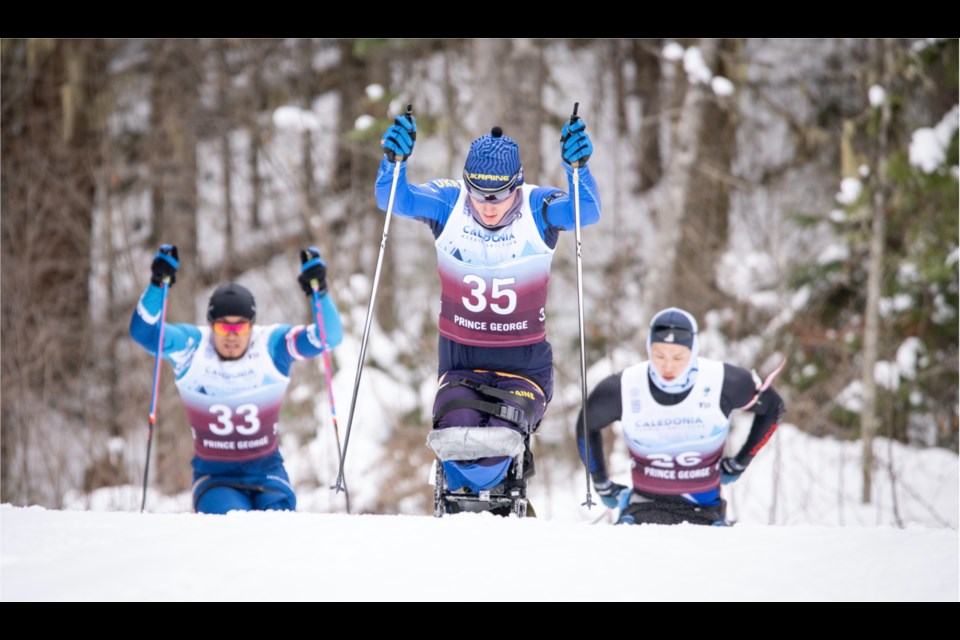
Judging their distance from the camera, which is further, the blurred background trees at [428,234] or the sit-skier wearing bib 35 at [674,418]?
the blurred background trees at [428,234]

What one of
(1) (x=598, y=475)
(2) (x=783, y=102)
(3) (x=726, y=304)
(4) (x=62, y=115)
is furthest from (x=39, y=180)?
(2) (x=783, y=102)

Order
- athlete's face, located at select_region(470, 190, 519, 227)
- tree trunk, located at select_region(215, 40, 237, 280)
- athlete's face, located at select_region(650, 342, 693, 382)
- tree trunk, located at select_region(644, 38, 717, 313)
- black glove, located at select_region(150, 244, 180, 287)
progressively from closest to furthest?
1. athlete's face, located at select_region(470, 190, 519, 227)
2. athlete's face, located at select_region(650, 342, 693, 382)
3. black glove, located at select_region(150, 244, 180, 287)
4. tree trunk, located at select_region(644, 38, 717, 313)
5. tree trunk, located at select_region(215, 40, 237, 280)

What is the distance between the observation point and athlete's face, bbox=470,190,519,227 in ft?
15.0

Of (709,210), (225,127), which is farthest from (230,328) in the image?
(225,127)

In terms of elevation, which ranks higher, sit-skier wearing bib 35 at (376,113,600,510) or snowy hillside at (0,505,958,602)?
sit-skier wearing bib 35 at (376,113,600,510)

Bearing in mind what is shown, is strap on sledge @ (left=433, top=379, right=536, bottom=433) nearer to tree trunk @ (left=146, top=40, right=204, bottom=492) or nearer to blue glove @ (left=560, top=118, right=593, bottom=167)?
blue glove @ (left=560, top=118, right=593, bottom=167)

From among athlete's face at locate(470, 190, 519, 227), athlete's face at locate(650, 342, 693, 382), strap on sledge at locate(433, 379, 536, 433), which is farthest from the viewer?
athlete's face at locate(650, 342, 693, 382)

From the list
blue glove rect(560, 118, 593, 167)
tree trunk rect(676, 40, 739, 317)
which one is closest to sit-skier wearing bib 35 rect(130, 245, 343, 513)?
blue glove rect(560, 118, 593, 167)

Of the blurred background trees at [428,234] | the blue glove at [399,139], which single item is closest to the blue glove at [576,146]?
the blue glove at [399,139]

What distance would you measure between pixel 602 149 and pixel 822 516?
10363 millimetres

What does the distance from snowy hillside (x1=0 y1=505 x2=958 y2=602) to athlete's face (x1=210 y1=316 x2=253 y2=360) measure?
2.14m

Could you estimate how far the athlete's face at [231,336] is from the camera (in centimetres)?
587

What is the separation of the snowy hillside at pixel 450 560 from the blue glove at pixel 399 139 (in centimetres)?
178

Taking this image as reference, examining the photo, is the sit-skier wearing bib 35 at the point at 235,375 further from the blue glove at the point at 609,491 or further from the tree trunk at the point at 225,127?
the tree trunk at the point at 225,127
